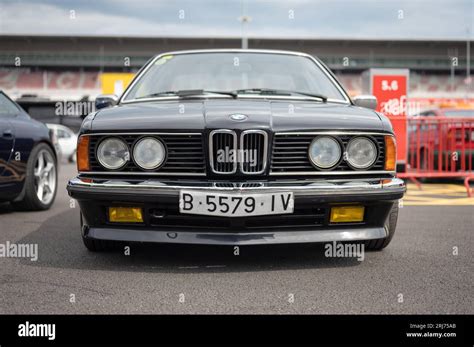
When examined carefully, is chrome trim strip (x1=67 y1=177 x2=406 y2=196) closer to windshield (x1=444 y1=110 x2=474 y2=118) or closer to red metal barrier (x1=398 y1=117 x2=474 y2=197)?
red metal barrier (x1=398 y1=117 x2=474 y2=197)

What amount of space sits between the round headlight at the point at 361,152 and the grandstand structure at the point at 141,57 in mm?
42130

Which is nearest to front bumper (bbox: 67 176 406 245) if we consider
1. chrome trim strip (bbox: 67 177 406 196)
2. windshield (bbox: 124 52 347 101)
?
chrome trim strip (bbox: 67 177 406 196)

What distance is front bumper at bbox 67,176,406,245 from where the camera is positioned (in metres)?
3.29

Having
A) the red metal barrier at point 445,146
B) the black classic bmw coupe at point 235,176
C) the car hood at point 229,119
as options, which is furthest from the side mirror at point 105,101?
the red metal barrier at point 445,146

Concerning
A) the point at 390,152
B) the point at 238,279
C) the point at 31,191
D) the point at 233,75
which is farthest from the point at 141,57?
the point at 238,279

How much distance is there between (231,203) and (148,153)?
1.86 ft

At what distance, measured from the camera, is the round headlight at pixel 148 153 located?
3.42m

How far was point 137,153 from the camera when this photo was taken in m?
3.42

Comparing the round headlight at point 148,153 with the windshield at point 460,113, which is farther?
the windshield at point 460,113

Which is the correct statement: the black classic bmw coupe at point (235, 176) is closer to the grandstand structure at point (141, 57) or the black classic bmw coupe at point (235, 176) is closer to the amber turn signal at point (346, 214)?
the amber turn signal at point (346, 214)

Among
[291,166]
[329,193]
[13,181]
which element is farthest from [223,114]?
[13,181]

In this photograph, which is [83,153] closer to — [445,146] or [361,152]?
[361,152]
